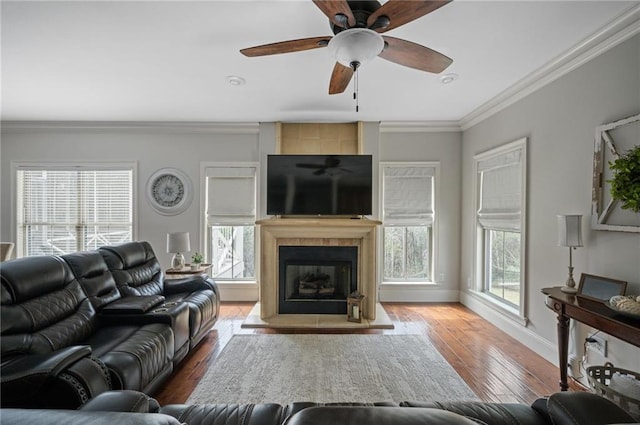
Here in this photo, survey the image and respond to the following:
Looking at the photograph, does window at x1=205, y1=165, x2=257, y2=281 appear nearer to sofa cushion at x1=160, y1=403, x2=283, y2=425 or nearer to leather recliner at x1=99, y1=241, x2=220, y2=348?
leather recliner at x1=99, y1=241, x2=220, y2=348

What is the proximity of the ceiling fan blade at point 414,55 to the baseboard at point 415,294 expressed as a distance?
3404 millimetres

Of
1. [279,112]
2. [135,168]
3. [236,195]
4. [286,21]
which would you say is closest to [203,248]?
[236,195]

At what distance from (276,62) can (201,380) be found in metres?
2.92

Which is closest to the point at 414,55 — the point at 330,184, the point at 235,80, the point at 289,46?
the point at 289,46

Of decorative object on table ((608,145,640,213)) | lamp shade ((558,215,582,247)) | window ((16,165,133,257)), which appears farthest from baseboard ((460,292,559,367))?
window ((16,165,133,257))

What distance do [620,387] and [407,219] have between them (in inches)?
122

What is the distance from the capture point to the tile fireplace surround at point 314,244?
399cm

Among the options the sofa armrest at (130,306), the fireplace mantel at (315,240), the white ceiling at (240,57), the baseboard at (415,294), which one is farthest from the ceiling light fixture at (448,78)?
the sofa armrest at (130,306)

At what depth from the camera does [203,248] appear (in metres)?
4.81

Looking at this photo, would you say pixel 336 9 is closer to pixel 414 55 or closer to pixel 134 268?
pixel 414 55

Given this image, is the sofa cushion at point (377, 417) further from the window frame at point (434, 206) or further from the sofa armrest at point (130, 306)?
the window frame at point (434, 206)

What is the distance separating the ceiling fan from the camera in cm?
161

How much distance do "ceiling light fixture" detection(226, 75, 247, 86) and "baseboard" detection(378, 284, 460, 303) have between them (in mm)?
3510

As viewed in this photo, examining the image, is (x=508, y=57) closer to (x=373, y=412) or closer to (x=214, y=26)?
(x=214, y=26)
